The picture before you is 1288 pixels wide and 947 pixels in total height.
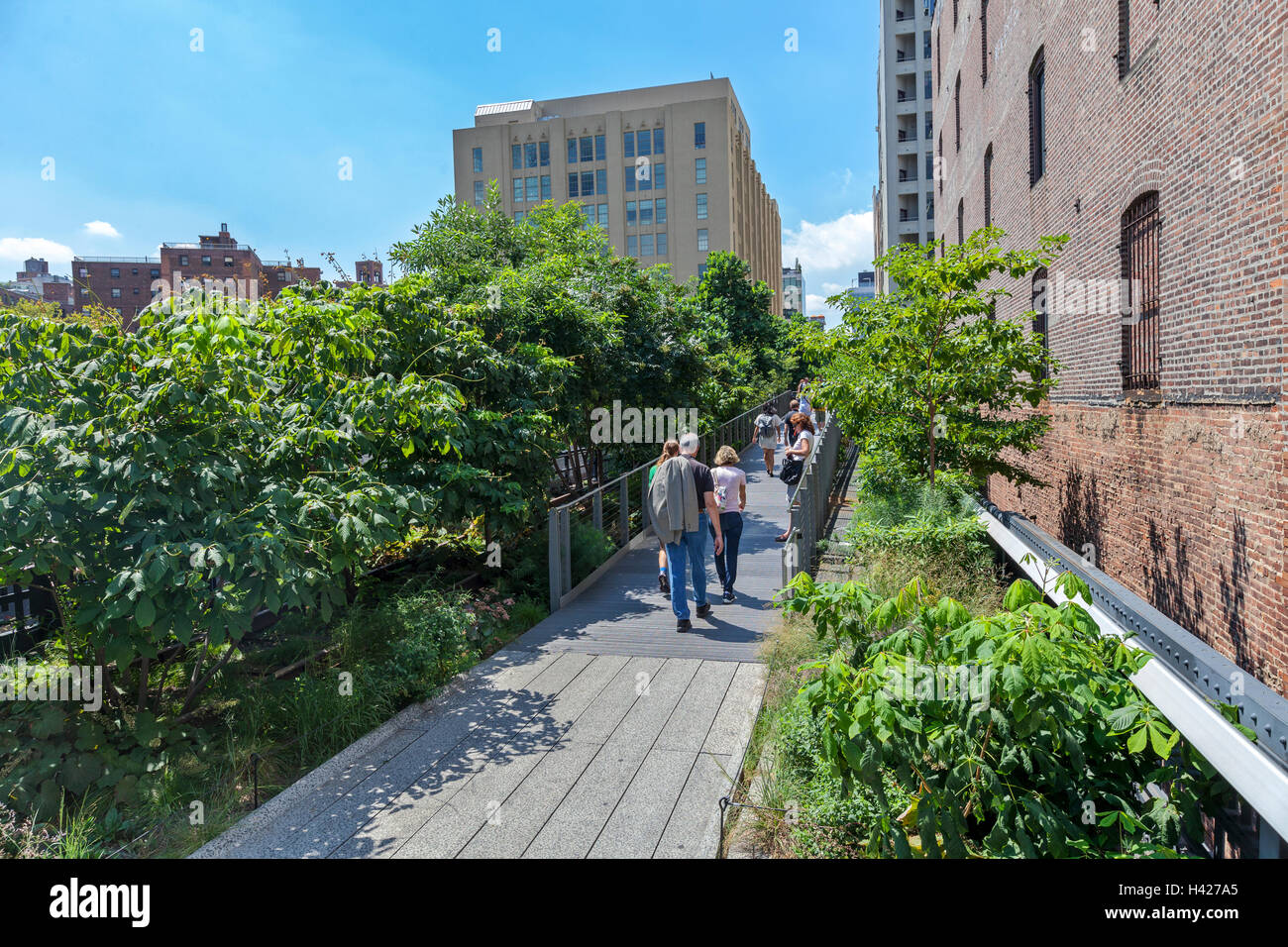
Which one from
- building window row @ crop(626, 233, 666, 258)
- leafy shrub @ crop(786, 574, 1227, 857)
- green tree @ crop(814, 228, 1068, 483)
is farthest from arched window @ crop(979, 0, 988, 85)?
building window row @ crop(626, 233, 666, 258)

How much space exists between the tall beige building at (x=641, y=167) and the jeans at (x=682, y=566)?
62324mm

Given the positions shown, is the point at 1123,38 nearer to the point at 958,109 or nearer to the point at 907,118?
the point at 958,109

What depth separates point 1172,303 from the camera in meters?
7.87

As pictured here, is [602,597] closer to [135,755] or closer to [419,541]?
[419,541]

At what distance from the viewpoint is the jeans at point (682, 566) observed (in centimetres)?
807

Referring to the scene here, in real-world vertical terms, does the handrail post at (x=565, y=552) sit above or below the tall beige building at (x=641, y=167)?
below

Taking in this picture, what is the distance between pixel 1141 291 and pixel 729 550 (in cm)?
517

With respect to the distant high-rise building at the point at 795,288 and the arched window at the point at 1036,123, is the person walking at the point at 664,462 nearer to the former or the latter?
the arched window at the point at 1036,123

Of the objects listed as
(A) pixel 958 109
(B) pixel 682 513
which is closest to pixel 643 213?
(A) pixel 958 109

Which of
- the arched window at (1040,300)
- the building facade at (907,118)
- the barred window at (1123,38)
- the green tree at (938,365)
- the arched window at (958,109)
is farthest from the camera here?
the building facade at (907,118)

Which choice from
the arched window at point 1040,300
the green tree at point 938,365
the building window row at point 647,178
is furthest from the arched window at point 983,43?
the building window row at point 647,178

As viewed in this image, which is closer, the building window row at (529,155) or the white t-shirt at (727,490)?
the white t-shirt at (727,490)

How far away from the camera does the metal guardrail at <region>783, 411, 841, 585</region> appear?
8141 mm
